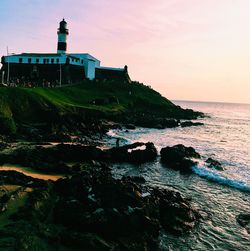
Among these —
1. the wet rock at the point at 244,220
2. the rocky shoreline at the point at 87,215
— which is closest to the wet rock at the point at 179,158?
the rocky shoreline at the point at 87,215

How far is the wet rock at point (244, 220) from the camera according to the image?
19.2 m

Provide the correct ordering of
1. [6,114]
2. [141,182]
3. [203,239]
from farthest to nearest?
[6,114], [141,182], [203,239]

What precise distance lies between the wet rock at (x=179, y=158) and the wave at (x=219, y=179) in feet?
2.89

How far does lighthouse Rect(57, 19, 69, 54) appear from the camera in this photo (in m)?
107

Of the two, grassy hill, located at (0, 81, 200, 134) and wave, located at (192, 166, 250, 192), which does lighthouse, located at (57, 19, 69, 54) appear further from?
wave, located at (192, 166, 250, 192)

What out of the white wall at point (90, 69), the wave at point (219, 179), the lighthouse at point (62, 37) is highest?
the lighthouse at point (62, 37)

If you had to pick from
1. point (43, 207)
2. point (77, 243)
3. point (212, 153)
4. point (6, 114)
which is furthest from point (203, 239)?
point (6, 114)

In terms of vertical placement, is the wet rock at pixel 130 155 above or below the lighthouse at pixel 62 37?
below

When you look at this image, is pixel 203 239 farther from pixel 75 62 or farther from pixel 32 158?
pixel 75 62

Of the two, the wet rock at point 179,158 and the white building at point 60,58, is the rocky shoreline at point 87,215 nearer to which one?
the wet rock at point 179,158

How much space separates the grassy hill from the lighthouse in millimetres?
14759

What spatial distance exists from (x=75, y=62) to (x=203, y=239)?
315 feet

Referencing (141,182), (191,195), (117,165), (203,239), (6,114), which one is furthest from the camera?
(6,114)

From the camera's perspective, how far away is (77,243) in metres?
→ 14.4
